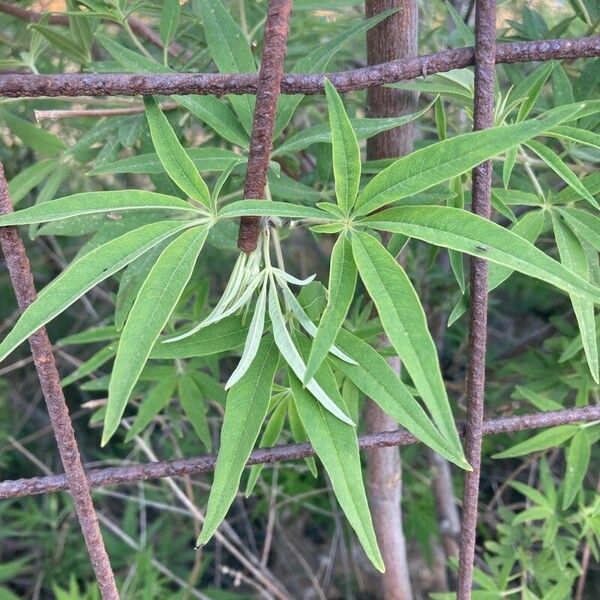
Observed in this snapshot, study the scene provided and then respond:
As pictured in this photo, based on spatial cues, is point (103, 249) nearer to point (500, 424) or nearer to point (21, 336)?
point (21, 336)

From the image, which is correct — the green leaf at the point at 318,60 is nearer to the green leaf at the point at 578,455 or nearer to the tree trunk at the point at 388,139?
the tree trunk at the point at 388,139

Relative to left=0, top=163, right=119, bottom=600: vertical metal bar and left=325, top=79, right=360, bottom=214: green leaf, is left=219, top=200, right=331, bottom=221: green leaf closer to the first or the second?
left=325, top=79, right=360, bottom=214: green leaf

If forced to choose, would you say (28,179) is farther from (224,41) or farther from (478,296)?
(478,296)

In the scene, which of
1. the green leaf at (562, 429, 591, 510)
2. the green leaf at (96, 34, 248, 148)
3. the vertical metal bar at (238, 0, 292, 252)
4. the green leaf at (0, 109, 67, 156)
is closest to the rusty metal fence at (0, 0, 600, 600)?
the vertical metal bar at (238, 0, 292, 252)

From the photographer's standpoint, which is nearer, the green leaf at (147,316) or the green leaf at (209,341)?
the green leaf at (147,316)

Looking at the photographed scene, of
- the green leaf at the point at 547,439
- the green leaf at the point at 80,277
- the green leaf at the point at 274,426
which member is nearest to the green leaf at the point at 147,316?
the green leaf at the point at 80,277

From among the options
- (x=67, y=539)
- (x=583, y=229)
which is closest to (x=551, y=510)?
(x=583, y=229)
